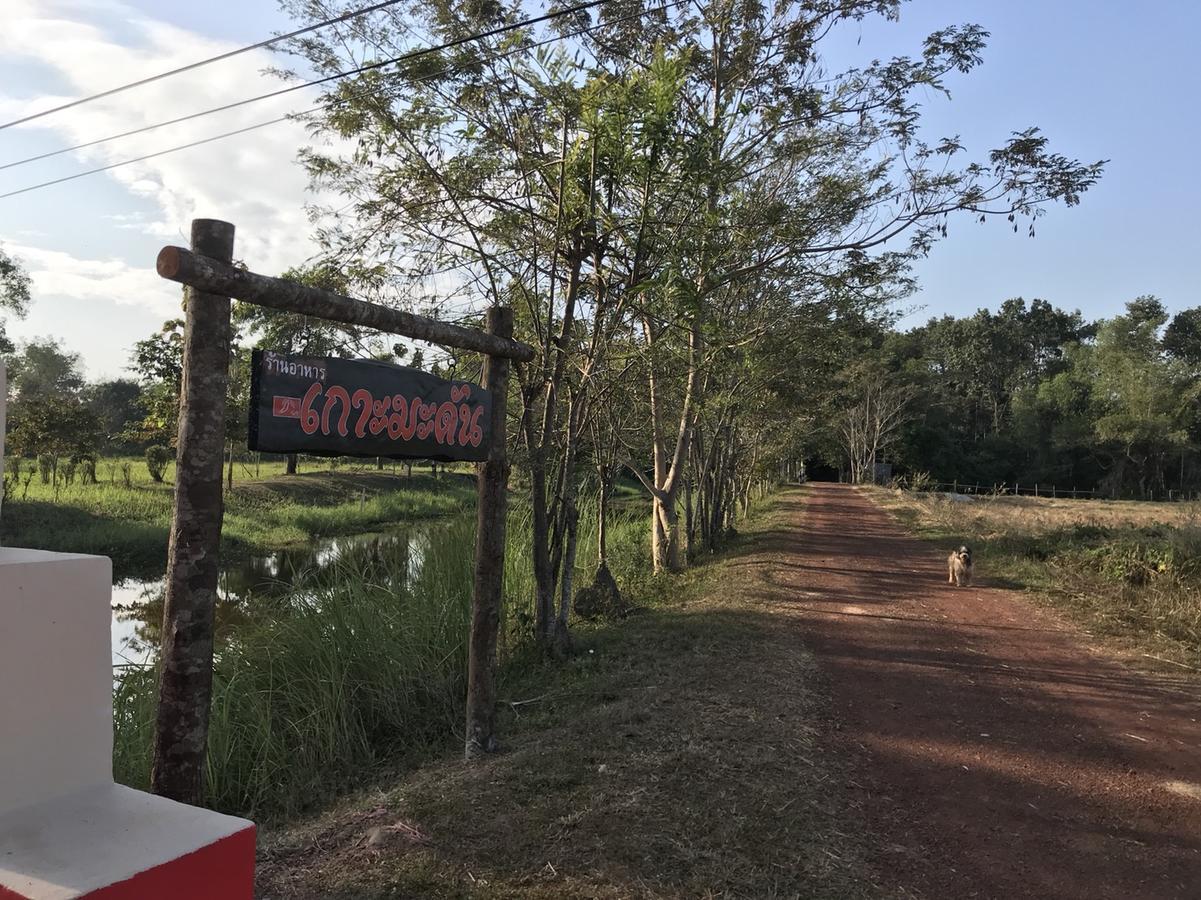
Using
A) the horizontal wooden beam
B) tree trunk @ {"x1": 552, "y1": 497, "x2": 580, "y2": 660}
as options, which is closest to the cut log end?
the horizontal wooden beam

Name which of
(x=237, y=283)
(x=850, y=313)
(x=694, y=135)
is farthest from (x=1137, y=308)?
(x=237, y=283)

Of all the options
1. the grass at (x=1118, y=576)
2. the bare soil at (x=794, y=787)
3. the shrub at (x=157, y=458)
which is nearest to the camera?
the bare soil at (x=794, y=787)

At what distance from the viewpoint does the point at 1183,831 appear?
3840 millimetres

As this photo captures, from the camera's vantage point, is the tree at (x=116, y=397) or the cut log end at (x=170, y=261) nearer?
the cut log end at (x=170, y=261)

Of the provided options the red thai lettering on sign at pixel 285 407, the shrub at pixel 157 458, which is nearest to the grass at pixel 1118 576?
the red thai lettering on sign at pixel 285 407

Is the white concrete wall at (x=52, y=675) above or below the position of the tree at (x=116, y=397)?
below

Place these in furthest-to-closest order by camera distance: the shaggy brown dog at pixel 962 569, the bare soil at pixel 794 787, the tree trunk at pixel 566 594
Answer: the shaggy brown dog at pixel 962 569 < the tree trunk at pixel 566 594 < the bare soil at pixel 794 787

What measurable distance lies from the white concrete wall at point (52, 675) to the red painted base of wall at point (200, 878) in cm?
39

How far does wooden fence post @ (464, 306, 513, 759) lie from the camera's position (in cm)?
444

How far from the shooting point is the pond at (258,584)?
710 centimetres

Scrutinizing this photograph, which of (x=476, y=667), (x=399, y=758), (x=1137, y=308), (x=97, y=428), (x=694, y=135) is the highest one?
(x=1137, y=308)

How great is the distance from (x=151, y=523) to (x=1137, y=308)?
2182 inches

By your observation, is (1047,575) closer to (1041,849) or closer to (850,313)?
(850,313)

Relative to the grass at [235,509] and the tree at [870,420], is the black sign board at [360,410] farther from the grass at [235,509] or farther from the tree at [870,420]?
the tree at [870,420]
